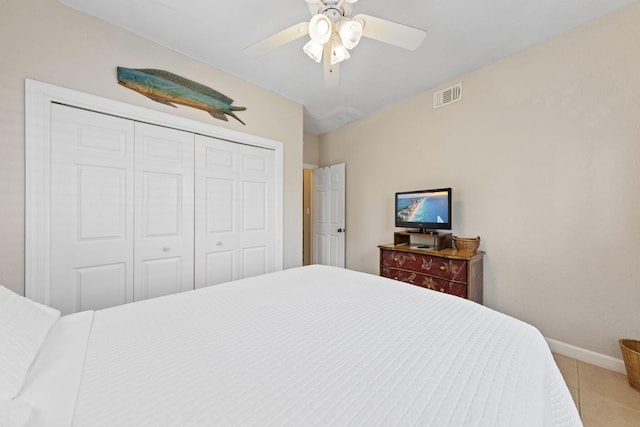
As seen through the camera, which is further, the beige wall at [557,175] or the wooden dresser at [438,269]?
the wooden dresser at [438,269]

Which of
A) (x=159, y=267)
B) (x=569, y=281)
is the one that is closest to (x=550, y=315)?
(x=569, y=281)

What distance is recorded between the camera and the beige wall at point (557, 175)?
1.71 metres

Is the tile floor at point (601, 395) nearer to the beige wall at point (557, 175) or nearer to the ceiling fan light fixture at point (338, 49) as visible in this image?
the beige wall at point (557, 175)

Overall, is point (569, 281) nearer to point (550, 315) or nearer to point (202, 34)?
point (550, 315)

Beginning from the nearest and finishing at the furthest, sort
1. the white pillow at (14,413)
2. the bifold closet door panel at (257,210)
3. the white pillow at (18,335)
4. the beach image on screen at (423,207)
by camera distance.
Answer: the white pillow at (14,413) < the white pillow at (18,335) < the beach image on screen at (423,207) < the bifold closet door panel at (257,210)

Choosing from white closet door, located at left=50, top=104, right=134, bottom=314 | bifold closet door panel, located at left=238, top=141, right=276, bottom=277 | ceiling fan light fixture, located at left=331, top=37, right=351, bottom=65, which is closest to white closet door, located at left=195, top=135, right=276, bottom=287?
bifold closet door panel, located at left=238, top=141, right=276, bottom=277

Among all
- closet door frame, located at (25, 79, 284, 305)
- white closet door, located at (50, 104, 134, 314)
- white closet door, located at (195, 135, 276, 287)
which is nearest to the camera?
closet door frame, located at (25, 79, 284, 305)

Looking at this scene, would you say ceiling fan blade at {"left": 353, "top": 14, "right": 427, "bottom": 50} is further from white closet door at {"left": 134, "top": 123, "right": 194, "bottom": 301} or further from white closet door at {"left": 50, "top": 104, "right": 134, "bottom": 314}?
white closet door at {"left": 50, "top": 104, "right": 134, "bottom": 314}

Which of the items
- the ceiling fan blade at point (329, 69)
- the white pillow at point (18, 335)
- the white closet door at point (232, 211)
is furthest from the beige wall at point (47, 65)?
the ceiling fan blade at point (329, 69)

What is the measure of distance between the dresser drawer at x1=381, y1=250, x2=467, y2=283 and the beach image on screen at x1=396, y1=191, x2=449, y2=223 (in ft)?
1.37

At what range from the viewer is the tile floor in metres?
1.38

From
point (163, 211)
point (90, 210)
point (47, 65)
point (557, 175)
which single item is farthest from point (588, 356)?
point (47, 65)

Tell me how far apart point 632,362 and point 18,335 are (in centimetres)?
311

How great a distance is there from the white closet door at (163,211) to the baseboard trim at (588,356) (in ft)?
10.5
